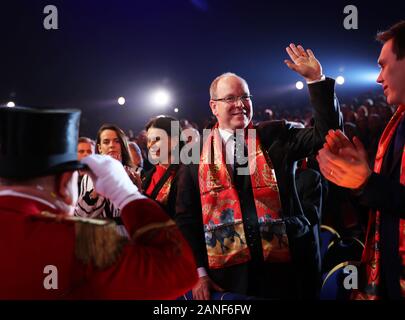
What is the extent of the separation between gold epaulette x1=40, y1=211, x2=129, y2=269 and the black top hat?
0.15 meters

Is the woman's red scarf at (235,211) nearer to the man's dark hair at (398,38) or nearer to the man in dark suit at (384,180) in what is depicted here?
the man in dark suit at (384,180)

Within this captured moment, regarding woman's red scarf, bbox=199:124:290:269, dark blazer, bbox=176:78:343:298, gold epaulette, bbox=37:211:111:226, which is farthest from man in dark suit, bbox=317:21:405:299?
gold epaulette, bbox=37:211:111:226

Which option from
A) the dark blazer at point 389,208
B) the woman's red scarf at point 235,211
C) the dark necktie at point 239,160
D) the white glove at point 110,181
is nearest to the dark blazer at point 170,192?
the woman's red scarf at point 235,211

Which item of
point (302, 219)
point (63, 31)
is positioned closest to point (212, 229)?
point (302, 219)

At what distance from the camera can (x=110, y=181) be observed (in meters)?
1.56

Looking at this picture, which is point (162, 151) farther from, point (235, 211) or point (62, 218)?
point (62, 218)

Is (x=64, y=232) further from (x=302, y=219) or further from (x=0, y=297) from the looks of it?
(x=302, y=219)

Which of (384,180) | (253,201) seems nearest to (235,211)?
(253,201)

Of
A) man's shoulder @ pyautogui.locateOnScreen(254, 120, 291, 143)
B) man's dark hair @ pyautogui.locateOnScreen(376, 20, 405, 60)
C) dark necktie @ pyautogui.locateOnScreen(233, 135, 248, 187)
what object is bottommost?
dark necktie @ pyautogui.locateOnScreen(233, 135, 248, 187)

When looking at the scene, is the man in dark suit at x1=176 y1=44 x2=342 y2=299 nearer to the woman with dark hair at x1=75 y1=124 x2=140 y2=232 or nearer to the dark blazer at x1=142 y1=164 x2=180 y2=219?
the dark blazer at x1=142 y1=164 x2=180 y2=219

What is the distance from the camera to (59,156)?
153 cm

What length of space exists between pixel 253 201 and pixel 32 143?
1581mm

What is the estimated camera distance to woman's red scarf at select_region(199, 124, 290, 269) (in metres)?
2.72

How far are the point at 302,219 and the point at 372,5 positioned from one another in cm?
1145
